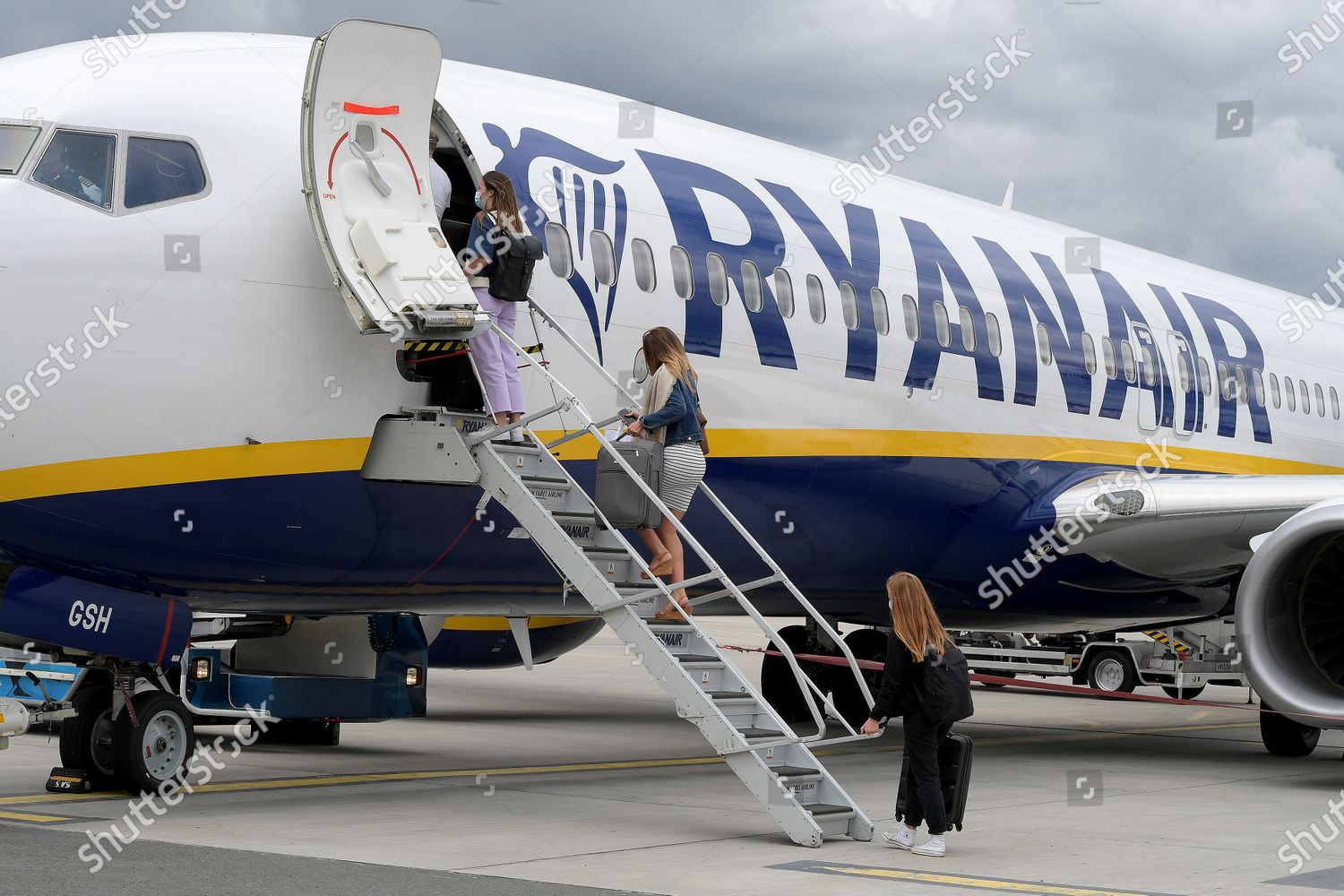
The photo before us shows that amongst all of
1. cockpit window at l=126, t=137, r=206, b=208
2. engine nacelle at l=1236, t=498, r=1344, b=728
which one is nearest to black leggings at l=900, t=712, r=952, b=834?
engine nacelle at l=1236, t=498, r=1344, b=728

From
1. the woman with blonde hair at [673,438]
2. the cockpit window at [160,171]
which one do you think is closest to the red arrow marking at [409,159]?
the cockpit window at [160,171]

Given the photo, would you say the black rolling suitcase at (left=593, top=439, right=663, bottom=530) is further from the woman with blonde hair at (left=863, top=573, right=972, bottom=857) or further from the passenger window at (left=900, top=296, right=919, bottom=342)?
the passenger window at (left=900, top=296, right=919, bottom=342)

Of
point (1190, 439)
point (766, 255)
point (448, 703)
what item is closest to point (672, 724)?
point (448, 703)

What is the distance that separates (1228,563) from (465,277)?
7.78 meters

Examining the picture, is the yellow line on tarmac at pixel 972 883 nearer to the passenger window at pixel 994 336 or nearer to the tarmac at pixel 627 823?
the tarmac at pixel 627 823

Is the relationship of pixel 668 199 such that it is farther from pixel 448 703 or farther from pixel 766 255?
pixel 448 703

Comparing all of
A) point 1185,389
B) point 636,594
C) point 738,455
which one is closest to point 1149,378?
point 1185,389

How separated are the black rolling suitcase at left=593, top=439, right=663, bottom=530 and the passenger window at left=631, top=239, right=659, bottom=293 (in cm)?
131

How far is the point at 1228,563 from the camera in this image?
43.6 ft

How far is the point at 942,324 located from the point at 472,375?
15.7ft

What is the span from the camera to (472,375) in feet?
28.9

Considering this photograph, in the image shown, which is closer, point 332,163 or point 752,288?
point 332,163

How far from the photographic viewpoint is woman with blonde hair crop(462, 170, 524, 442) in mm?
8547

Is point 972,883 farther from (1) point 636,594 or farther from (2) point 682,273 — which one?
(2) point 682,273
